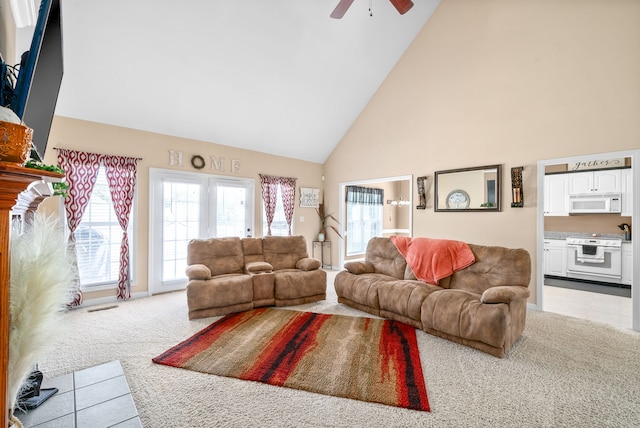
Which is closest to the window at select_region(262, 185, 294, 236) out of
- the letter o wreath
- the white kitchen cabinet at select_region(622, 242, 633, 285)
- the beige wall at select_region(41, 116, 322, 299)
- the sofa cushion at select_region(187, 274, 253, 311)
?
the beige wall at select_region(41, 116, 322, 299)

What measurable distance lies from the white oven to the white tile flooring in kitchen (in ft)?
2.63

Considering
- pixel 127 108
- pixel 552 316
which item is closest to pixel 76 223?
pixel 127 108

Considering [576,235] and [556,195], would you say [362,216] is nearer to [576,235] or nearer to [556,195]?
[556,195]

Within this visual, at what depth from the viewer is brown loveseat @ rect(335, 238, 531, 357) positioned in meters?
2.65

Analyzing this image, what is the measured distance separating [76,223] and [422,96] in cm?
588

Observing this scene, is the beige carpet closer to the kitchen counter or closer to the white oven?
the white oven

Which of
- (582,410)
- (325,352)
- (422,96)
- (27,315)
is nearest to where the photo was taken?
(27,315)

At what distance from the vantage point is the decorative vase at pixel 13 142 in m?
0.82

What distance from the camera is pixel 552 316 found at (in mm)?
3746

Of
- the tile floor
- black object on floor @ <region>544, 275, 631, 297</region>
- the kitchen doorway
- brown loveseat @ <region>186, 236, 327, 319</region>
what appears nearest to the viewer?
the tile floor

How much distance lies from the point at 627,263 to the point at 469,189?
3.46 metres

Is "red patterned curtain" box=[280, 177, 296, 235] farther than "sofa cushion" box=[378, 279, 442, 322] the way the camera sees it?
Yes

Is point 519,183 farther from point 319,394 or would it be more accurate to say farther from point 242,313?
point 242,313

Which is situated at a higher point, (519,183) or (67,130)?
(67,130)
